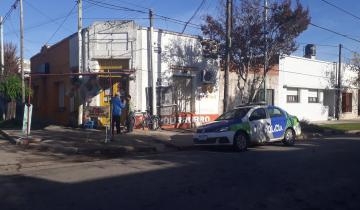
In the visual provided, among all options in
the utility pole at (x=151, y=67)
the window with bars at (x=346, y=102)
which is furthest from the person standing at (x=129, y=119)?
the window with bars at (x=346, y=102)

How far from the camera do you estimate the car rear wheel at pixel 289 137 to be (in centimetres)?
1678

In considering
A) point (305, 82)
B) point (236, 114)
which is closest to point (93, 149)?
point (236, 114)

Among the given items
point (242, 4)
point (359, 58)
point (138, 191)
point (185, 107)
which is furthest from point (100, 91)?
point (359, 58)

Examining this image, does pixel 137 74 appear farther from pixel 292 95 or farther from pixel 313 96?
pixel 313 96

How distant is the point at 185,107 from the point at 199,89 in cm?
124

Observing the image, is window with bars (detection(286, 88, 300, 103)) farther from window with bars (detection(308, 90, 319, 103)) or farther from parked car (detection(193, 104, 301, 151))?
parked car (detection(193, 104, 301, 151))

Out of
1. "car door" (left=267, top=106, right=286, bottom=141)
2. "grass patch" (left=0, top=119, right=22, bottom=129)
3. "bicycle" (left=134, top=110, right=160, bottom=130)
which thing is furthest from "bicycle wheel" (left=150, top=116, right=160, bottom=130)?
"grass patch" (left=0, top=119, right=22, bottom=129)

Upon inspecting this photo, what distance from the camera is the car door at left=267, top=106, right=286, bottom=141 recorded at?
635 inches

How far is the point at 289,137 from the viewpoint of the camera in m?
16.9

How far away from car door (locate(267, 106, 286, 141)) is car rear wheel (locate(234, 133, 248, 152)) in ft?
4.89

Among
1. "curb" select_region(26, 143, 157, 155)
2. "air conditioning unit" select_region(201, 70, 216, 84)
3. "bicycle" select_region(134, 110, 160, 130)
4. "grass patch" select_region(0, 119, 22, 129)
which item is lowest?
"curb" select_region(26, 143, 157, 155)

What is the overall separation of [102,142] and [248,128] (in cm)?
514

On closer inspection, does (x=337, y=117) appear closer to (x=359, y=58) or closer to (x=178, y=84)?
(x=359, y=58)

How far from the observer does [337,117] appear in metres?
37.0
